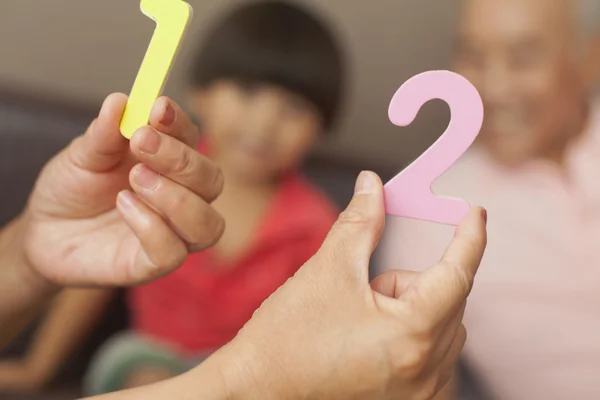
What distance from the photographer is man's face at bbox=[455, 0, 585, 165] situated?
1156mm

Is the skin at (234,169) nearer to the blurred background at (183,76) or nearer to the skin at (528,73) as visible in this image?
the blurred background at (183,76)

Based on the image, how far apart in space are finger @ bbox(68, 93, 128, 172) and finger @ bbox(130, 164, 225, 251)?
49mm

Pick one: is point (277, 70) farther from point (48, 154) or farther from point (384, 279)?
point (384, 279)

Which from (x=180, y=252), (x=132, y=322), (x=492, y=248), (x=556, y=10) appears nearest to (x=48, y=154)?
(x=132, y=322)

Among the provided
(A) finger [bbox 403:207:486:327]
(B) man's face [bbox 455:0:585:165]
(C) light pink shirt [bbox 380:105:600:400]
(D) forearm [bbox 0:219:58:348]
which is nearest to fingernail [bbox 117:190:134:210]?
(D) forearm [bbox 0:219:58:348]

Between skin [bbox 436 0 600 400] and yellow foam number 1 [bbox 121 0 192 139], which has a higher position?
skin [bbox 436 0 600 400]

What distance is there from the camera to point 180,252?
62 cm

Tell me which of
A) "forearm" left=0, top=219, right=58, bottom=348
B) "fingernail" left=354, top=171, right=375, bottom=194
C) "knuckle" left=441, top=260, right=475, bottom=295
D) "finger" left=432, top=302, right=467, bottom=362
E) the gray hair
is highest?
the gray hair

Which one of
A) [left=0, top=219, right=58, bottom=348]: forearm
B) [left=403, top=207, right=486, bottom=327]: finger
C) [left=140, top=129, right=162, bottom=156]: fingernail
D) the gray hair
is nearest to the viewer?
[left=403, top=207, right=486, bottom=327]: finger

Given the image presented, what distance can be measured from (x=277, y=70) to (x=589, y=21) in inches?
25.0

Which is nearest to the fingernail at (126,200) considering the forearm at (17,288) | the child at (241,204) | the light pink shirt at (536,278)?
the forearm at (17,288)

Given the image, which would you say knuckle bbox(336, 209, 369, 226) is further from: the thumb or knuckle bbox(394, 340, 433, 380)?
knuckle bbox(394, 340, 433, 380)

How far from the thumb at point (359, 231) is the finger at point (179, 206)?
18 centimetres

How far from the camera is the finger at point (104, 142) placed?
0.58 metres
